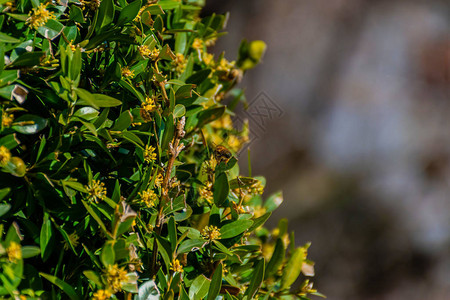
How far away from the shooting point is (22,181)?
708mm

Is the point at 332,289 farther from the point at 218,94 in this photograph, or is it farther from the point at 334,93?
the point at 218,94

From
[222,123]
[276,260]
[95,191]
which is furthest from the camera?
[222,123]

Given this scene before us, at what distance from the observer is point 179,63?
3.36ft

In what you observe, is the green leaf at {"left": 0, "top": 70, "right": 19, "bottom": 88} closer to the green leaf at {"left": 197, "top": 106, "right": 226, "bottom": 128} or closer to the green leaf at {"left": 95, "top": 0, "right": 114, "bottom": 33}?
the green leaf at {"left": 95, "top": 0, "right": 114, "bottom": 33}

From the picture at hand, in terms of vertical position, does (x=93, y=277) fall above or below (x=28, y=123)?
below

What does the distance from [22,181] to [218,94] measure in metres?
0.63

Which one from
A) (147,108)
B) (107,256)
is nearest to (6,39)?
(147,108)

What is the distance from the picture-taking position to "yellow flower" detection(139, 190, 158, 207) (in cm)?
77

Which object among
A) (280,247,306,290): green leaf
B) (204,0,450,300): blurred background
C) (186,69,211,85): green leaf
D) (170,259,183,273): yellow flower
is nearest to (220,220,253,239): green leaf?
(170,259,183,273): yellow flower

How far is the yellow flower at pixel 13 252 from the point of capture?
63 cm

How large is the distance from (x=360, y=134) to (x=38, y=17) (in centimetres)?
293

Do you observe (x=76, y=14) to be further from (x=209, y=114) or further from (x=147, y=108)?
(x=209, y=114)

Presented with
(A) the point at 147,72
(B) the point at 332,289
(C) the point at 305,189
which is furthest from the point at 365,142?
(A) the point at 147,72

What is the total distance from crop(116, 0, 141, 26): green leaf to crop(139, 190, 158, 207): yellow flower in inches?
12.1
